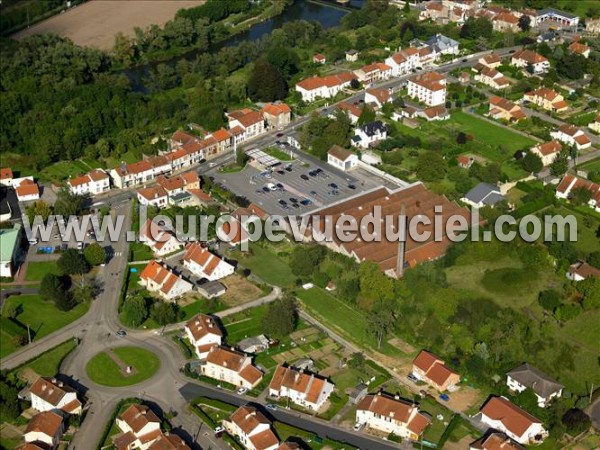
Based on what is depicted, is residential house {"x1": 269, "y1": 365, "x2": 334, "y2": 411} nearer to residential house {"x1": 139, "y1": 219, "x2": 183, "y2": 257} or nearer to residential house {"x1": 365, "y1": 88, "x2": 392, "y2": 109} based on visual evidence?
residential house {"x1": 139, "y1": 219, "x2": 183, "y2": 257}

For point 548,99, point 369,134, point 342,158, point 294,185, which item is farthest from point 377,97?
point 294,185

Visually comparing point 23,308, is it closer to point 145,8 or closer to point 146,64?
point 146,64

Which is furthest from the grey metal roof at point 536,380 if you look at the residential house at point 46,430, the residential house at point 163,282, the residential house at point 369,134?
the residential house at point 369,134

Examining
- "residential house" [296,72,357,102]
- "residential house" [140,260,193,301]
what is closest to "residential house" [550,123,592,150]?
"residential house" [296,72,357,102]

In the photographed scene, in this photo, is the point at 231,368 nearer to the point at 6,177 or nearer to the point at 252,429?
the point at 252,429

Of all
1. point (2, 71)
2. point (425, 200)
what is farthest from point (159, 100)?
point (425, 200)
